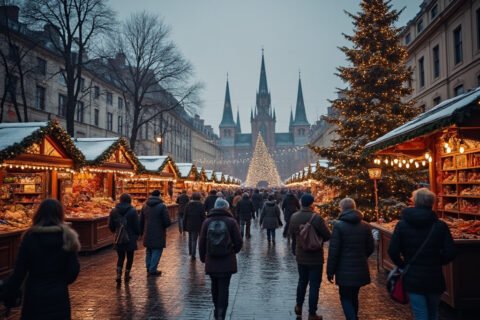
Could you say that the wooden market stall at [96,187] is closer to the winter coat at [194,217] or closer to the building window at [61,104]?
the winter coat at [194,217]

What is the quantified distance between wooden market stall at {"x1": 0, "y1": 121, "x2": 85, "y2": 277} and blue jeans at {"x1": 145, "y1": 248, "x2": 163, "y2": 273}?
303 cm

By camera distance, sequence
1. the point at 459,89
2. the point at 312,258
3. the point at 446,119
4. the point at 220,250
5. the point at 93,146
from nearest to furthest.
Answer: the point at 220,250
the point at 312,258
the point at 446,119
the point at 93,146
the point at 459,89

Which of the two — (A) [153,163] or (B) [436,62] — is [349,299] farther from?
(B) [436,62]

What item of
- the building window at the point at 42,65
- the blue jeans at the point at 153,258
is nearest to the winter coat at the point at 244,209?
the blue jeans at the point at 153,258

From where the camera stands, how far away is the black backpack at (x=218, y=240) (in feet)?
18.9

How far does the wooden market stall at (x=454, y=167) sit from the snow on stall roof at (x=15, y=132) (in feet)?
30.0

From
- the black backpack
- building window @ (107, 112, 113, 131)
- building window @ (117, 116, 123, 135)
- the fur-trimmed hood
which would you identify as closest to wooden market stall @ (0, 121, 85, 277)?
the black backpack

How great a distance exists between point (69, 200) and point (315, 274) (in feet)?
37.3

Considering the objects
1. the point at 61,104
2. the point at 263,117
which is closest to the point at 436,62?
the point at 61,104

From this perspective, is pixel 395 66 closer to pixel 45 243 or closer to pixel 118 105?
pixel 45 243

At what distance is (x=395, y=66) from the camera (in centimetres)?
1577

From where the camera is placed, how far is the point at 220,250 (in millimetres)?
5766

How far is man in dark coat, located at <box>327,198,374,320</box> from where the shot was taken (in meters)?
5.34

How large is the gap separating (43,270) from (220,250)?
2.46 metres
